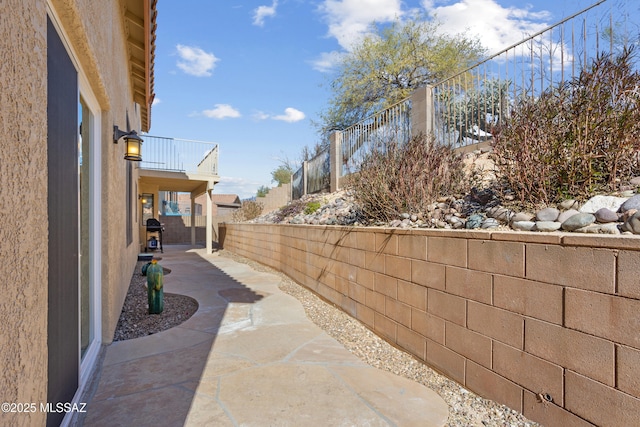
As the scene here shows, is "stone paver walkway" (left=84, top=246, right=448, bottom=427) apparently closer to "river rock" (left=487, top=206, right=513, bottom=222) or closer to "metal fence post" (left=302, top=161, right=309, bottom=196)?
"river rock" (left=487, top=206, right=513, bottom=222)

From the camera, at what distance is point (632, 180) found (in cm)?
270

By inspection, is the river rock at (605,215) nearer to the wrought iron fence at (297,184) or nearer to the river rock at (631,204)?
the river rock at (631,204)

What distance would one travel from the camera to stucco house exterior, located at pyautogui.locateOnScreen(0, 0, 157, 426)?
3.71 ft

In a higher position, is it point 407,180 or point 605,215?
point 407,180

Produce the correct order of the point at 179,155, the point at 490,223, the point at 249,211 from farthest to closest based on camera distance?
the point at 249,211
the point at 179,155
the point at 490,223

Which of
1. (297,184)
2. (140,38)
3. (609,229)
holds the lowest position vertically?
(609,229)

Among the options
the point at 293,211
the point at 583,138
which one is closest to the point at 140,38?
the point at 293,211

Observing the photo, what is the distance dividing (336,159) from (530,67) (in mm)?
5670

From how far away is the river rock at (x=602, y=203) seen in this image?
7.84ft

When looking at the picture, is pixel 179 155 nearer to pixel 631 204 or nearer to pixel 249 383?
pixel 249 383

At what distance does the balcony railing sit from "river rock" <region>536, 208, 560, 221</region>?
1195cm

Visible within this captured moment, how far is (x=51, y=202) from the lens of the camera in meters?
1.70

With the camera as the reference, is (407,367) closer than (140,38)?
Yes

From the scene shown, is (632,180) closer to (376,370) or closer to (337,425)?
(376,370)
